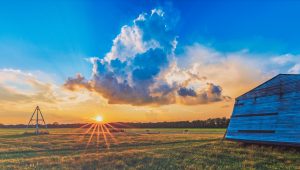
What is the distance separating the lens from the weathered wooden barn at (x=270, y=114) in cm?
2069

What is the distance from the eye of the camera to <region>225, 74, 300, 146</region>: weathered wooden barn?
67.9 feet

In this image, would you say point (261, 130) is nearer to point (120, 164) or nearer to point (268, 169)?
point (268, 169)

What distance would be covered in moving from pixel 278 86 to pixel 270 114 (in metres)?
2.88

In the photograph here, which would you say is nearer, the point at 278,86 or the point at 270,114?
the point at 270,114

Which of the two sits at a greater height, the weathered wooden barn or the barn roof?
the barn roof

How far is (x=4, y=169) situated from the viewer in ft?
50.6

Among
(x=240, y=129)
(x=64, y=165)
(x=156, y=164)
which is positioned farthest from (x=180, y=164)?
(x=240, y=129)

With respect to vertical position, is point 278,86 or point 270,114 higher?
point 278,86

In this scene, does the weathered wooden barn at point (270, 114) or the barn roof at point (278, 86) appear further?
the barn roof at point (278, 86)

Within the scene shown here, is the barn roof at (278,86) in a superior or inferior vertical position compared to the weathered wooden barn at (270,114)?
superior

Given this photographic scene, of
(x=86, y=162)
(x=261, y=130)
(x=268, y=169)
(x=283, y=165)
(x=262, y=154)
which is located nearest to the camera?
(x=268, y=169)

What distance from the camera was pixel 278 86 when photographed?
78.0 ft

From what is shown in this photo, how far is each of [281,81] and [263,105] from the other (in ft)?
9.58

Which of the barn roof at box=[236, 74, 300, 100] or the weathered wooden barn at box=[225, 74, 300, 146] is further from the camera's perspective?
the barn roof at box=[236, 74, 300, 100]
